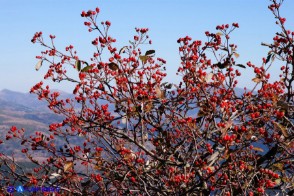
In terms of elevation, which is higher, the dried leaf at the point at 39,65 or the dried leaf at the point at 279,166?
the dried leaf at the point at 39,65

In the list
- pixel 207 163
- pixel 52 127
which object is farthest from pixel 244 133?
pixel 52 127

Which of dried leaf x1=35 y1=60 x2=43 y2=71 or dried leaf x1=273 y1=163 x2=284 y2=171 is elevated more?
dried leaf x1=35 y1=60 x2=43 y2=71

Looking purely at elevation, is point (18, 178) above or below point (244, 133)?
below

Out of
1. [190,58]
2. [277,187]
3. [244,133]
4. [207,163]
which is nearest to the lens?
[244,133]

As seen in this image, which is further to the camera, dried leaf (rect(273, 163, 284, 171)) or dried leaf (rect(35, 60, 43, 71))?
dried leaf (rect(273, 163, 284, 171))

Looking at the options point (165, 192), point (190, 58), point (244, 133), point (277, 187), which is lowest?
point (165, 192)

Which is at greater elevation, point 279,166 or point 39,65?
point 39,65

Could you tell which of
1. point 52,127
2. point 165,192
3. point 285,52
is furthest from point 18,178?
point 285,52

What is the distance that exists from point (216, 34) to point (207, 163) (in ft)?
10.6

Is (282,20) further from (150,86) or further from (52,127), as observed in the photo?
(52,127)

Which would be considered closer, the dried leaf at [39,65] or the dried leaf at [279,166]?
the dried leaf at [39,65]

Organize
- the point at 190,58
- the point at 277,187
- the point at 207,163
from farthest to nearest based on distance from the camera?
the point at 277,187, the point at 190,58, the point at 207,163

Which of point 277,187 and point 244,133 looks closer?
point 244,133

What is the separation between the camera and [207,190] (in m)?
7.99
